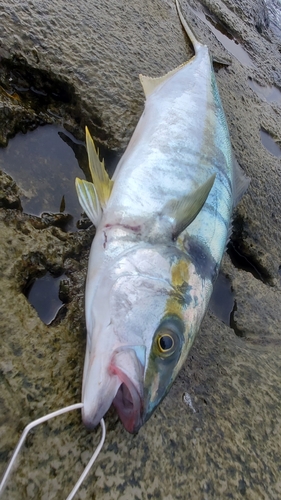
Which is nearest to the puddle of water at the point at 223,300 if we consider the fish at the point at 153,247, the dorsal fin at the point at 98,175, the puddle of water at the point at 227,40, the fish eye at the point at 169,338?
the fish at the point at 153,247

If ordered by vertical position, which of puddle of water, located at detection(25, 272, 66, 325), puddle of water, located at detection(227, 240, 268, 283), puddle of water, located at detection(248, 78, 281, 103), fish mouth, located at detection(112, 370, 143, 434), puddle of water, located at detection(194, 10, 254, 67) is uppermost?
puddle of water, located at detection(194, 10, 254, 67)

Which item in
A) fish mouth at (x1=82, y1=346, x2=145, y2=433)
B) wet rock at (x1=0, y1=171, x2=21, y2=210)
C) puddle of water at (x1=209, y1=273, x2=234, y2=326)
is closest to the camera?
fish mouth at (x1=82, y1=346, x2=145, y2=433)

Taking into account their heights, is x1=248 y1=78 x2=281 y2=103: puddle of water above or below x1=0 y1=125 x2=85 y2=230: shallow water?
above

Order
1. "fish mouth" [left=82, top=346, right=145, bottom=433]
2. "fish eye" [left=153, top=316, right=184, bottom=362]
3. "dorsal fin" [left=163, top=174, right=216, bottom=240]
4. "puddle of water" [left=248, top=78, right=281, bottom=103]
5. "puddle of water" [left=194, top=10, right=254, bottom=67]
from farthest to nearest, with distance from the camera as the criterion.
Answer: "puddle of water" [left=194, top=10, right=254, bottom=67]
"puddle of water" [left=248, top=78, right=281, bottom=103]
"dorsal fin" [left=163, top=174, right=216, bottom=240]
"fish eye" [left=153, top=316, right=184, bottom=362]
"fish mouth" [left=82, top=346, right=145, bottom=433]

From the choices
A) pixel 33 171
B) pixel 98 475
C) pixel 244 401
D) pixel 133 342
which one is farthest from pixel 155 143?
pixel 98 475

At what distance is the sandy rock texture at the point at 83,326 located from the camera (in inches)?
55.9

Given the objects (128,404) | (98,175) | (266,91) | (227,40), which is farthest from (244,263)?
(227,40)

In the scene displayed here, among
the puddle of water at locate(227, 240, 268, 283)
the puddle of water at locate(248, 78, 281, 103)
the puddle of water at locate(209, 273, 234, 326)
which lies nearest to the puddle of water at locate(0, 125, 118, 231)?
the puddle of water at locate(209, 273, 234, 326)

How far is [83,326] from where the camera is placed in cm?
174

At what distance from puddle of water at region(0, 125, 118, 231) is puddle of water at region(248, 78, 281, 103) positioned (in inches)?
126

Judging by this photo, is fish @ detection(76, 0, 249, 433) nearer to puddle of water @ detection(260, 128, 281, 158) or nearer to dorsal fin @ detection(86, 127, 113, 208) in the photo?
dorsal fin @ detection(86, 127, 113, 208)

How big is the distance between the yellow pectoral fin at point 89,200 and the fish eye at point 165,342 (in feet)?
2.31

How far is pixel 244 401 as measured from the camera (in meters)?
1.86

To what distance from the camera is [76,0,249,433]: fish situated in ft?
4.59
